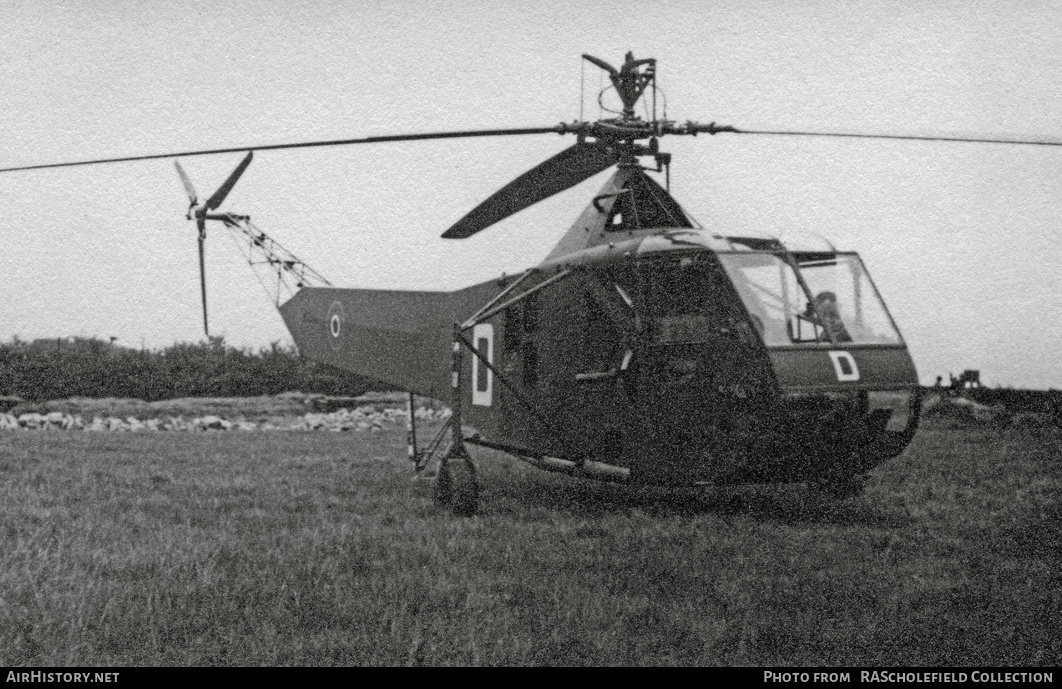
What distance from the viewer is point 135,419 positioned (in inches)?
815

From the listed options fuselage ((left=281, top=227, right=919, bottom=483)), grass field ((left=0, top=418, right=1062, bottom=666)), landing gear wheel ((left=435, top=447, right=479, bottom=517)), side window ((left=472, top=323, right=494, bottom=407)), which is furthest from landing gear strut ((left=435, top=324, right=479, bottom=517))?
side window ((left=472, top=323, right=494, bottom=407))

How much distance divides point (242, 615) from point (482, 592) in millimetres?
1326

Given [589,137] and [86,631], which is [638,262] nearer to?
[589,137]

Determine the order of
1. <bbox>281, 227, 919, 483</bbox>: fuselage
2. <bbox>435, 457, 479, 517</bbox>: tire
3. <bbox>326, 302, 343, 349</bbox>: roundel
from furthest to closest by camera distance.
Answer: <bbox>326, 302, 343, 349</bbox>: roundel < <bbox>435, 457, 479, 517</bbox>: tire < <bbox>281, 227, 919, 483</bbox>: fuselage

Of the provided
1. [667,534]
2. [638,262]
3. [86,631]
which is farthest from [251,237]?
[86,631]

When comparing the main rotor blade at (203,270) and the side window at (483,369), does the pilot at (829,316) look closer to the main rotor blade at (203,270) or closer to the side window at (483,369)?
the side window at (483,369)

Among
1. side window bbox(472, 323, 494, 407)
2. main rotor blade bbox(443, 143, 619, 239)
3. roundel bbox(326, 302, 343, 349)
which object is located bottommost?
side window bbox(472, 323, 494, 407)

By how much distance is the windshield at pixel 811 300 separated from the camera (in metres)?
6.78

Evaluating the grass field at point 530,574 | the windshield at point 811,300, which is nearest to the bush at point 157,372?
the grass field at point 530,574

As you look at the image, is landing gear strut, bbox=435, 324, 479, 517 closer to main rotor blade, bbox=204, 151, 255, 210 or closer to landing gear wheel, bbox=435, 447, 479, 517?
landing gear wheel, bbox=435, 447, 479, 517

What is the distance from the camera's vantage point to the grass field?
422cm

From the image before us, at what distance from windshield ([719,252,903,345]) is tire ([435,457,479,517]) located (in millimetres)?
3017

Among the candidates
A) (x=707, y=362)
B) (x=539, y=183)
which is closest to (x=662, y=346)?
(x=707, y=362)

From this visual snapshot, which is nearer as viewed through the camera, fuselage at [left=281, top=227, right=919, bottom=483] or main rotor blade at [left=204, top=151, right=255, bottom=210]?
fuselage at [left=281, top=227, right=919, bottom=483]
